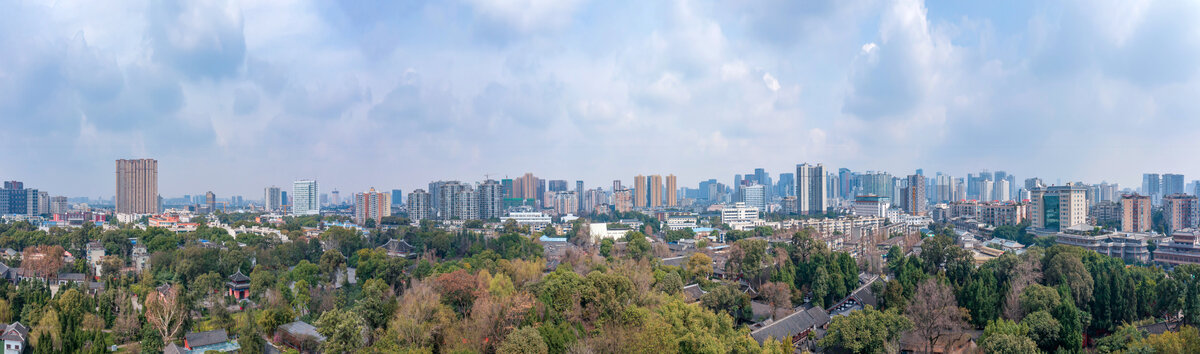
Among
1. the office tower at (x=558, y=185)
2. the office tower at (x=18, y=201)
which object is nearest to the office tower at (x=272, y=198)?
the office tower at (x=18, y=201)

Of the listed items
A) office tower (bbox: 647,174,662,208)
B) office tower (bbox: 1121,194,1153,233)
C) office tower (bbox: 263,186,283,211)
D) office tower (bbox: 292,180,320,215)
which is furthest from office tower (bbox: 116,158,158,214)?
office tower (bbox: 1121,194,1153,233)

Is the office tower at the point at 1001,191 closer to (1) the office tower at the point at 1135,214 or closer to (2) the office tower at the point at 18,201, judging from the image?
(1) the office tower at the point at 1135,214

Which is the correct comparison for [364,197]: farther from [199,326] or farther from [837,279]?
[837,279]

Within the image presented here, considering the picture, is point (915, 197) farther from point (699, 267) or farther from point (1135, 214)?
point (699, 267)

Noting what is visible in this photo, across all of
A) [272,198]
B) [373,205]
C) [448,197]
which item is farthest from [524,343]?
[272,198]

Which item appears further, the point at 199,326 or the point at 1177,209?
the point at 1177,209

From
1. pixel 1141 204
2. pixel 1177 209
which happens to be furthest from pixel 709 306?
pixel 1177 209

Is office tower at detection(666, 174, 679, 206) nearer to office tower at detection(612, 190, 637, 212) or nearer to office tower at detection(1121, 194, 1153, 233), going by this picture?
office tower at detection(612, 190, 637, 212)
